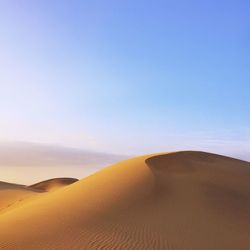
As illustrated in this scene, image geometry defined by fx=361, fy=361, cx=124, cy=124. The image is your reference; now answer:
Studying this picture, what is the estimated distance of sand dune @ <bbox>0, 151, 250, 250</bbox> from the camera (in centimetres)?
1105

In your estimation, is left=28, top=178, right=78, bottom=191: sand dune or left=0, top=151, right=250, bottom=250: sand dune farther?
left=28, top=178, right=78, bottom=191: sand dune

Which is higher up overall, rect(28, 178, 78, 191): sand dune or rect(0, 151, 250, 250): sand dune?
rect(0, 151, 250, 250): sand dune

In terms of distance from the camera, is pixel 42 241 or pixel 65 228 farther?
pixel 65 228

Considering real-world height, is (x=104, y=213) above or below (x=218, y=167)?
below

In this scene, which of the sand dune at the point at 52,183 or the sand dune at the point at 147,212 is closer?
the sand dune at the point at 147,212

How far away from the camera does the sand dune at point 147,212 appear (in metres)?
11.0

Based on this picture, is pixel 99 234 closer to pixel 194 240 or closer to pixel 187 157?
pixel 194 240

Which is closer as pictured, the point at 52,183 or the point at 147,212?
the point at 147,212

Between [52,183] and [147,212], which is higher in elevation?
[147,212]

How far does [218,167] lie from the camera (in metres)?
21.8

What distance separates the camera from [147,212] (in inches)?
561

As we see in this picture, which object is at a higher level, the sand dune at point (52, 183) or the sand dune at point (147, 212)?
the sand dune at point (147, 212)

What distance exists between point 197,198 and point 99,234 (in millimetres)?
6070

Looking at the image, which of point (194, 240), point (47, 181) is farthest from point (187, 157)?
point (47, 181)
